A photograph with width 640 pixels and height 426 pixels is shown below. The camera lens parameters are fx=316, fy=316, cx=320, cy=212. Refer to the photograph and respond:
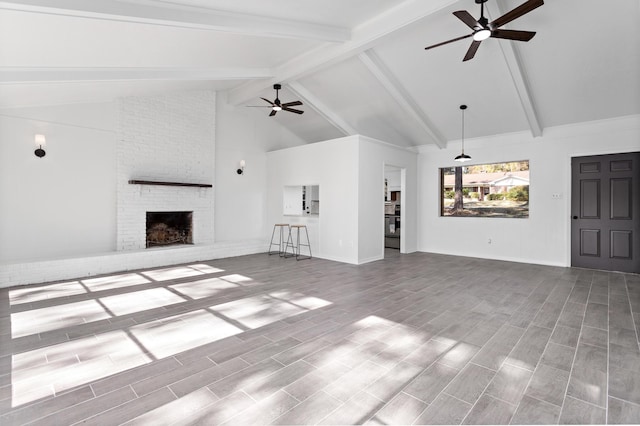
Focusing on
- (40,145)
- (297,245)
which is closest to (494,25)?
(297,245)

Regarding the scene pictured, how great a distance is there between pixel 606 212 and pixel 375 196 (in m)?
4.32

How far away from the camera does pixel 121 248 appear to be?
611cm

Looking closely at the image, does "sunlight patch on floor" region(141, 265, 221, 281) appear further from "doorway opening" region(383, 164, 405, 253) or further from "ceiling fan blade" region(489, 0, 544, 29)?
"ceiling fan blade" region(489, 0, 544, 29)

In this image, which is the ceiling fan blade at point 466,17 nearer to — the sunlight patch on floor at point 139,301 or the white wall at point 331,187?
the white wall at point 331,187

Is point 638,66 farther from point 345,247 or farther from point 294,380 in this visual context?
point 294,380

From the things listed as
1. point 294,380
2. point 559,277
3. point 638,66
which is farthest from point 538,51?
point 294,380

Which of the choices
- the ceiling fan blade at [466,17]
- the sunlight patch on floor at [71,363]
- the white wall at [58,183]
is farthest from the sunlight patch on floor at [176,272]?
the ceiling fan blade at [466,17]

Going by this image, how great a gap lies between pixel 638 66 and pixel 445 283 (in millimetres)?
4228

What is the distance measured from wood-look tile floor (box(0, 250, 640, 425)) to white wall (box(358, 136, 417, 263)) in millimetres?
1997

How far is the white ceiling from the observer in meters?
3.41

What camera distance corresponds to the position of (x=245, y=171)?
8.33 metres

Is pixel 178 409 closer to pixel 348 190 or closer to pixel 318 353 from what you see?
pixel 318 353

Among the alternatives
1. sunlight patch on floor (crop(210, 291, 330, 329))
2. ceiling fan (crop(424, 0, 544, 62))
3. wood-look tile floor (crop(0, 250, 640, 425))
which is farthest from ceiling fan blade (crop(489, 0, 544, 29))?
sunlight patch on floor (crop(210, 291, 330, 329))

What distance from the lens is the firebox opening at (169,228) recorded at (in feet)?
22.2
